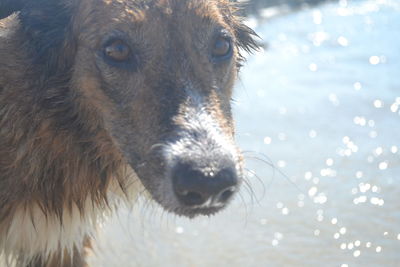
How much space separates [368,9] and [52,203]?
11.2 metres

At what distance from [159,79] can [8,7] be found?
1030 millimetres

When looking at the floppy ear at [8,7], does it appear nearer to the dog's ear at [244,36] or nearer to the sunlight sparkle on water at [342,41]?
the dog's ear at [244,36]

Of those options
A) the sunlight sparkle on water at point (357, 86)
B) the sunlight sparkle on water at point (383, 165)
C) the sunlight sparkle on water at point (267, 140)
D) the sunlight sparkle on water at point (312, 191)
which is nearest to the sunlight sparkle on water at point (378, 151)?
the sunlight sparkle on water at point (383, 165)

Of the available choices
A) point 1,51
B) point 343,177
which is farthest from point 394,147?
point 1,51

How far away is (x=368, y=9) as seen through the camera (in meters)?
13.6

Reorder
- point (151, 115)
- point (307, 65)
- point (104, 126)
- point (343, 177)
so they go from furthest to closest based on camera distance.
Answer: point (307, 65) < point (343, 177) < point (104, 126) < point (151, 115)

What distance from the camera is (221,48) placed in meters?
3.49

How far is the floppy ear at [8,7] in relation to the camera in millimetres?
3596

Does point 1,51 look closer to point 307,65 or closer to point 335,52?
point 307,65

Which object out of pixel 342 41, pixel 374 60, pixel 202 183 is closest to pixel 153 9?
pixel 202 183

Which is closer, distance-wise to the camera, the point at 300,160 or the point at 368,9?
the point at 300,160

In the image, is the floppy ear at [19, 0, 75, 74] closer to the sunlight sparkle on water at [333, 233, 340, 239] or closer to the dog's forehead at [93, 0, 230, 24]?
the dog's forehead at [93, 0, 230, 24]

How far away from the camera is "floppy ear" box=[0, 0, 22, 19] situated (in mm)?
3596

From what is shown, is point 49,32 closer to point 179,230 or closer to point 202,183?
point 202,183
